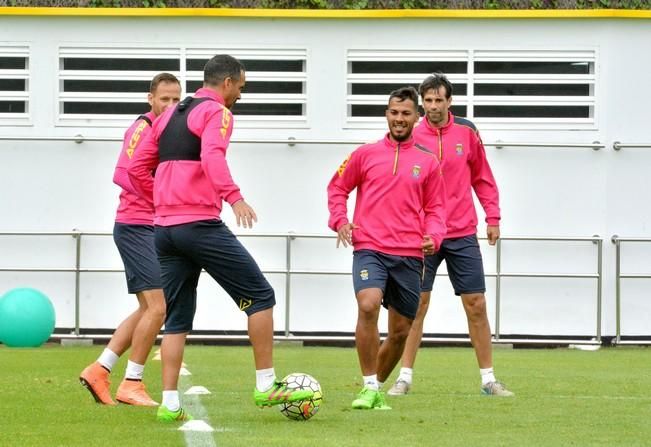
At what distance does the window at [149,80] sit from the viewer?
18000 millimetres

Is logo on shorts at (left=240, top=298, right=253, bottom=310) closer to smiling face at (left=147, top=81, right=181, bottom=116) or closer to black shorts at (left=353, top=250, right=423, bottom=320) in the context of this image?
black shorts at (left=353, top=250, right=423, bottom=320)

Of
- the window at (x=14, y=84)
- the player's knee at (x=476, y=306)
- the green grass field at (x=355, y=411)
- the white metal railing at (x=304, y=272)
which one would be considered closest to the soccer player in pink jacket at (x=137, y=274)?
the green grass field at (x=355, y=411)

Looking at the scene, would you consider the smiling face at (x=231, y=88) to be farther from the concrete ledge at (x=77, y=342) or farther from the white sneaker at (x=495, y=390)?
the concrete ledge at (x=77, y=342)

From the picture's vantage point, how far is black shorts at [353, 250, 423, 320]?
10.0 metres

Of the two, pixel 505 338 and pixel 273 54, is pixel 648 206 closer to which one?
pixel 505 338

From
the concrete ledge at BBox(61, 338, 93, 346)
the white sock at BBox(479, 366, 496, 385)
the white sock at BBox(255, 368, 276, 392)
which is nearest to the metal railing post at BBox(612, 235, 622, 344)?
the concrete ledge at BBox(61, 338, 93, 346)

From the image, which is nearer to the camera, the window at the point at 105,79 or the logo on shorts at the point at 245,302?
the logo on shorts at the point at 245,302

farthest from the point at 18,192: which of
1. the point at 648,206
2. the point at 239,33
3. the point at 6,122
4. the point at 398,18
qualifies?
the point at 648,206

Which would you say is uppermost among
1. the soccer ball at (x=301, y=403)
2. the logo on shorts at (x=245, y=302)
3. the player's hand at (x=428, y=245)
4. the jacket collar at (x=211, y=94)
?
the jacket collar at (x=211, y=94)

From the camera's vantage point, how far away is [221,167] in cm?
855

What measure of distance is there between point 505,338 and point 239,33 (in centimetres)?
471

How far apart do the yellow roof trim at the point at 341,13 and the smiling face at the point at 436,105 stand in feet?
21.7

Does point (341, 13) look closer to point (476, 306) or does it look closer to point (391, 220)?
point (476, 306)

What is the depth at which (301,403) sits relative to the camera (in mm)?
9086
